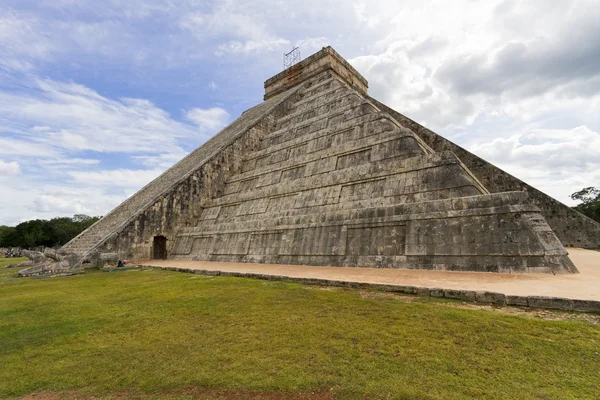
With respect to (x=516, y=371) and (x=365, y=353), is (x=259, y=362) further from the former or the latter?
(x=516, y=371)

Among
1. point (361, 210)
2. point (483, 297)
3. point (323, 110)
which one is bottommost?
point (483, 297)

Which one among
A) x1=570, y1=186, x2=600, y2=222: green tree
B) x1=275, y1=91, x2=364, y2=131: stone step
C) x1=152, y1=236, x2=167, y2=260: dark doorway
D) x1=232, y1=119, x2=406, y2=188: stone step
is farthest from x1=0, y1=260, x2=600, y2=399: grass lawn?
x1=570, y1=186, x2=600, y2=222: green tree

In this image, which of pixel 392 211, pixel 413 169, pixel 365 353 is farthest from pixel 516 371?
pixel 413 169

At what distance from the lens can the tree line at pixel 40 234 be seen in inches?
2024

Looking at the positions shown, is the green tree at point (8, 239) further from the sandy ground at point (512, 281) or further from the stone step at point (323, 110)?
the sandy ground at point (512, 281)

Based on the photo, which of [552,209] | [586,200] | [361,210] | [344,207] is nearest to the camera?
[361,210]

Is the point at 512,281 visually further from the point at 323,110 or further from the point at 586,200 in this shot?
the point at 586,200

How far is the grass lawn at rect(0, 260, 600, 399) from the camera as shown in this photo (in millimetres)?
2611

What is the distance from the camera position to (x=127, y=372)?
3.09 metres

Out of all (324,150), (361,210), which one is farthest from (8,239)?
(361,210)

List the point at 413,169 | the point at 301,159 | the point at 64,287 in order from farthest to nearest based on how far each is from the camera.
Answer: the point at 301,159
the point at 413,169
the point at 64,287

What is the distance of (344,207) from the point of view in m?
11.1

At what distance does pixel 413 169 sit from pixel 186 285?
7.74 metres

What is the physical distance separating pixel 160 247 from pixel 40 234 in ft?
164
